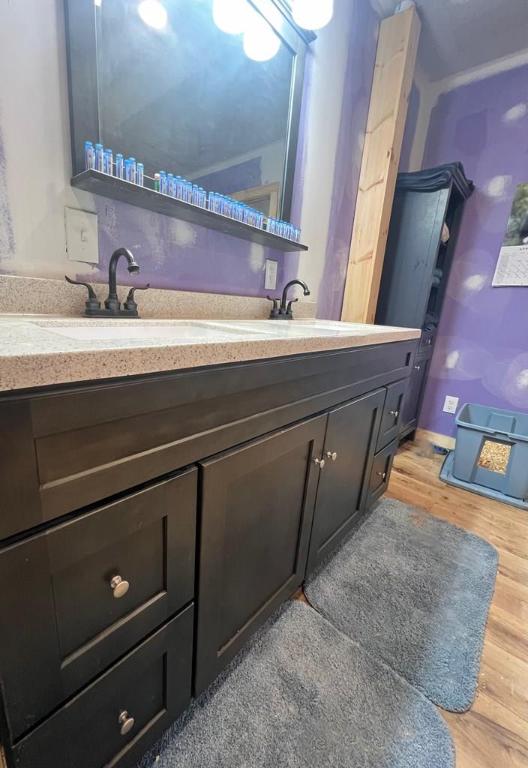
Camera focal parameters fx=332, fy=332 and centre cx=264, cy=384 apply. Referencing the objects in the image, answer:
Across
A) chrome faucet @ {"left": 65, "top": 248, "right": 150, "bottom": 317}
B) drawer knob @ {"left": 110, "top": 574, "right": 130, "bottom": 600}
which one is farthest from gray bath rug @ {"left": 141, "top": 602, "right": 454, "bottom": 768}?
chrome faucet @ {"left": 65, "top": 248, "right": 150, "bottom": 317}

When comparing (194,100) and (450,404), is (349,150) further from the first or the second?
(450,404)

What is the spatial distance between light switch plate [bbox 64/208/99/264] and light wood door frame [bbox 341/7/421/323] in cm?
142

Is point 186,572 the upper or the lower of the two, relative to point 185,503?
lower

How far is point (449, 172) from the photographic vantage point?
178cm

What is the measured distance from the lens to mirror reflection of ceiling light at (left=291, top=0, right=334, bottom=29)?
1242 millimetres

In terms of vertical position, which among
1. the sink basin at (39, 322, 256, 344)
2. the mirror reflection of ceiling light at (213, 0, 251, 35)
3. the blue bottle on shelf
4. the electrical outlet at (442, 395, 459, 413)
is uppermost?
the mirror reflection of ceiling light at (213, 0, 251, 35)

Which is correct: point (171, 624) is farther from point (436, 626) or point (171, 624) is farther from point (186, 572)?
point (436, 626)

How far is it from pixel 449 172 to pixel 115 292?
74.0 inches

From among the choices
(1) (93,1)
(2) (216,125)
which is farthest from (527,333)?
(1) (93,1)

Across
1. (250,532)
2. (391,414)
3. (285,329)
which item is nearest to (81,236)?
(285,329)

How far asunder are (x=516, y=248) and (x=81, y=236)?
2.34m

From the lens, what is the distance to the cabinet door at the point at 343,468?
98 cm

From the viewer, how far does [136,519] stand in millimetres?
490

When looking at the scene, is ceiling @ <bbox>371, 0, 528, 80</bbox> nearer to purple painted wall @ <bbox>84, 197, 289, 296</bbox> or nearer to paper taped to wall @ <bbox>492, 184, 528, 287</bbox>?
paper taped to wall @ <bbox>492, 184, 528, 287</bbox>
